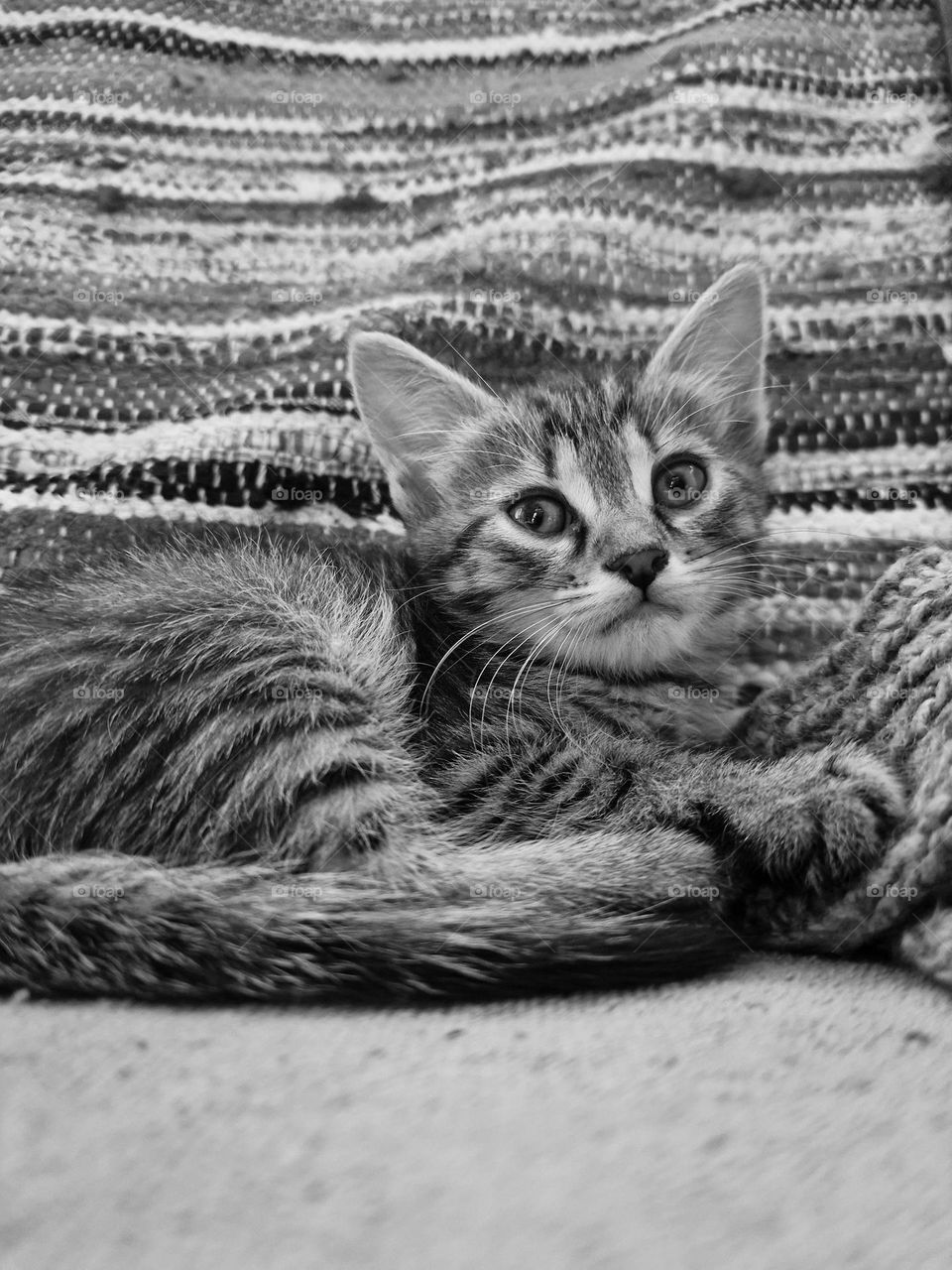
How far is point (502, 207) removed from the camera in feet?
6.00

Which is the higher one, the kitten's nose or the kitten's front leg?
the kitten's nose

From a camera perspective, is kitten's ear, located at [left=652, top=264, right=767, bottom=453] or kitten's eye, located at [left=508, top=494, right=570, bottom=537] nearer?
kitten's eye, located at [left=508, top=494, right=570, bottom=537]

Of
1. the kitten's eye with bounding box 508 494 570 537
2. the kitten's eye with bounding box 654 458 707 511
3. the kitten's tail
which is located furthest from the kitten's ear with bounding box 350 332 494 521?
the kitten's tail

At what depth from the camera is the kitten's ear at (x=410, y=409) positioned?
1.49 m

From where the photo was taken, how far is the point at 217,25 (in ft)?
6.02

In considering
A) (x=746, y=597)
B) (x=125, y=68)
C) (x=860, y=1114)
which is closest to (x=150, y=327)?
(x=125, y=68)

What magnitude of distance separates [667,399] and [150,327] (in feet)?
2.89

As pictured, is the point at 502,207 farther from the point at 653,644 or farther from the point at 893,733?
the point at 893,733

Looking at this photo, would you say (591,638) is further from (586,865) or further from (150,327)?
(150,327)

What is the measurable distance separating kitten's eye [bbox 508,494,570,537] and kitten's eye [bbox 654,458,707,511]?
0.44 feet

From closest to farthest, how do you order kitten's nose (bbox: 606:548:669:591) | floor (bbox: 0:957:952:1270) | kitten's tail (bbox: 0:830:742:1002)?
floor (bbox: 0:957:952:1270), kitten's tail (bbox: 0:830:742:1002), kitten's nose (bbox: 606:548:669:591)

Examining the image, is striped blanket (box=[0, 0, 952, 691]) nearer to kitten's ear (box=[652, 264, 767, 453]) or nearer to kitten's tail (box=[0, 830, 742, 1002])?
kitten's ear (box=[652, 264, 767, 453])

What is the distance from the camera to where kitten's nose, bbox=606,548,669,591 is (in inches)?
49.8

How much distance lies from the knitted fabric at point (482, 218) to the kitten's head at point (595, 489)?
0.23 meters
